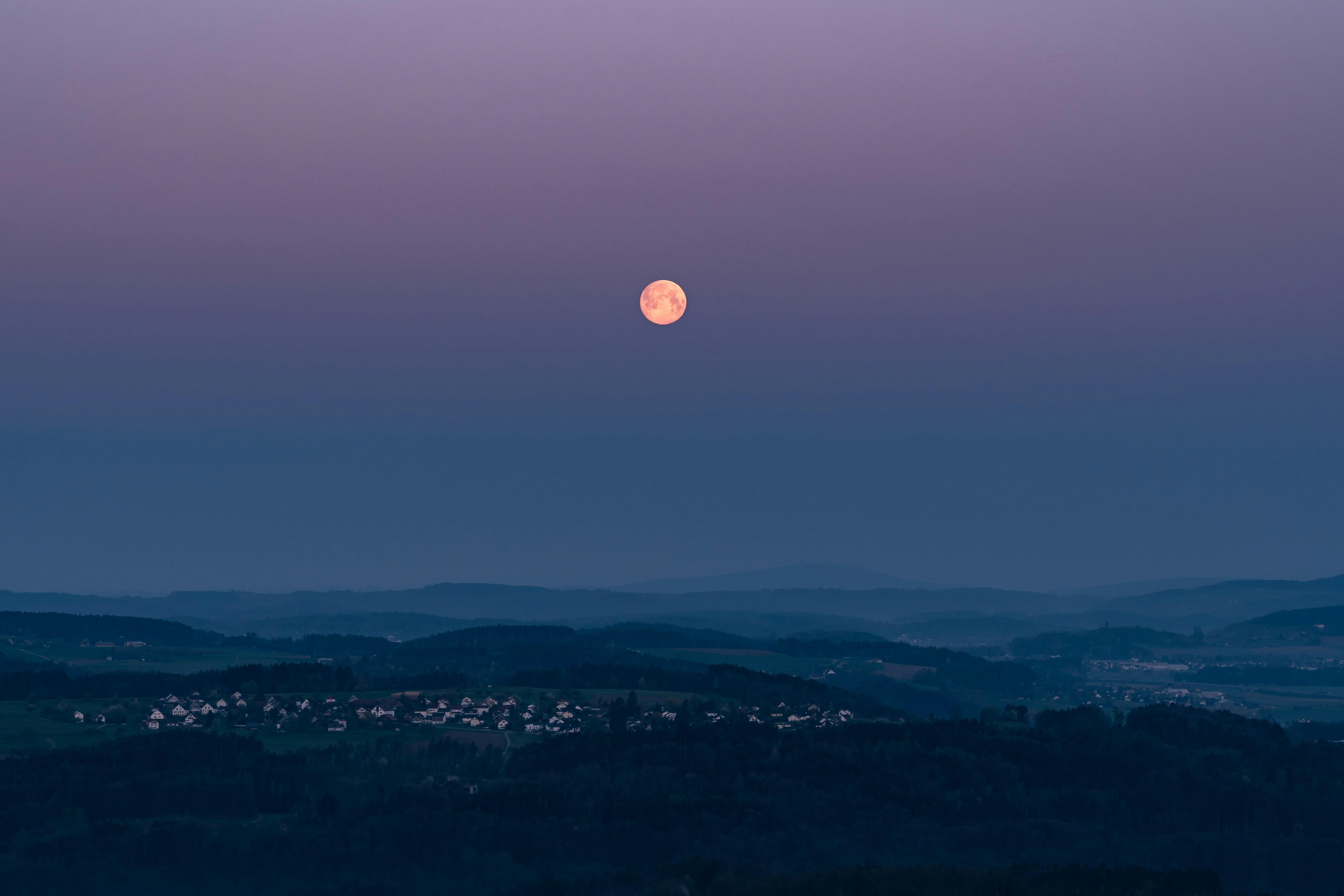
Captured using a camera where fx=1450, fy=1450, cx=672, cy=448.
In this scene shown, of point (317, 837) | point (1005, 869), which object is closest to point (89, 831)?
point (317, 837)

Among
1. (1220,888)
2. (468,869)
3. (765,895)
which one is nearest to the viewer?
(765,895)

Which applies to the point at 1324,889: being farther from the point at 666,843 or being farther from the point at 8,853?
the point at 8,853

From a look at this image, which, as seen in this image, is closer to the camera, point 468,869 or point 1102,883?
point 1102,883

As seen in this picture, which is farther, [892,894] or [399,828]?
[399,828]

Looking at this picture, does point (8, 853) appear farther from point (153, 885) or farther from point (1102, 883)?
point (1102, 883)

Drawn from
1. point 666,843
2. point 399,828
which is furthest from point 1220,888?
point 399,828

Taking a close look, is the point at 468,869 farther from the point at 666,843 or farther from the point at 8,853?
the point at 8,853

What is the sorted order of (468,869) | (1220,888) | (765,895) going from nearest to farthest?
(765,895) → (1220,888) → (468,869)
